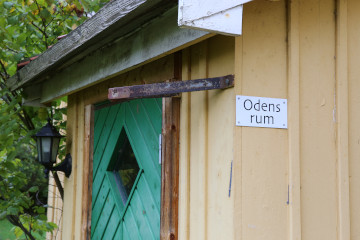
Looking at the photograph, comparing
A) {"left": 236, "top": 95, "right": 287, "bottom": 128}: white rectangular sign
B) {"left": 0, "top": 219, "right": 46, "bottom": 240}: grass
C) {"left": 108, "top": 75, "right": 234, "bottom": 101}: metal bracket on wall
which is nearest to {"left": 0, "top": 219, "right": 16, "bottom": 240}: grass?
{"left": 0, "top": 219, "right": 46, "bottom": 240}: grass

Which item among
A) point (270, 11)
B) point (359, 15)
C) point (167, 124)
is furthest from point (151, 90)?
point (359, 15)

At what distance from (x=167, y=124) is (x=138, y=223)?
0.75 m

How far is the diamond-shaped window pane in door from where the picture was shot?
132 inches

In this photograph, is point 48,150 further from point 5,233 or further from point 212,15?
point 5,233

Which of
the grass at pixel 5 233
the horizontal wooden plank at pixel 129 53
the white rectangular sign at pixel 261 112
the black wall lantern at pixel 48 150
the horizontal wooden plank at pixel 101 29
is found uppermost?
the horizontal wooden plank at pixel 101 29

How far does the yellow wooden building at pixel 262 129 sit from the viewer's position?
7.61ft

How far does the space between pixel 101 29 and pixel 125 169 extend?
3.67 ft

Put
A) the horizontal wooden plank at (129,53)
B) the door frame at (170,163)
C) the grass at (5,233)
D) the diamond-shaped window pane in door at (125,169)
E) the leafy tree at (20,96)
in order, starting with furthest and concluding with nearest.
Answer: the grass at (5,233) → the leafy tree at (20,96) → the diamond-shaped window pane in door at (125,169) → the door frame at (170,163) → the horizontal wooden plank at (129,53)

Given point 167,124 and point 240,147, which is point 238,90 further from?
point 167,124

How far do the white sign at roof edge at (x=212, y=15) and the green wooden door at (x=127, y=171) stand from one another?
1.00 meters

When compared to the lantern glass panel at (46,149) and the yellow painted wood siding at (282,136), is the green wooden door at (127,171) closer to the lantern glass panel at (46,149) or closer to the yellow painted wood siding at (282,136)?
the yellow painted wood siding at (282,136)

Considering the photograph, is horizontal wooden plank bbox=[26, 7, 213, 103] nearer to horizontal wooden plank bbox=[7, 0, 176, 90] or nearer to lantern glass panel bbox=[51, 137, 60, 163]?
horizontal wooden plank bbox=[7, 0, 176, 90]

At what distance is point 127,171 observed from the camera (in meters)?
3.45

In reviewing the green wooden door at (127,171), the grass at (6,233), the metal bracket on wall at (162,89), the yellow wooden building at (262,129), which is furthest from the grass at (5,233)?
the metal bracket on wall at (162,89)
